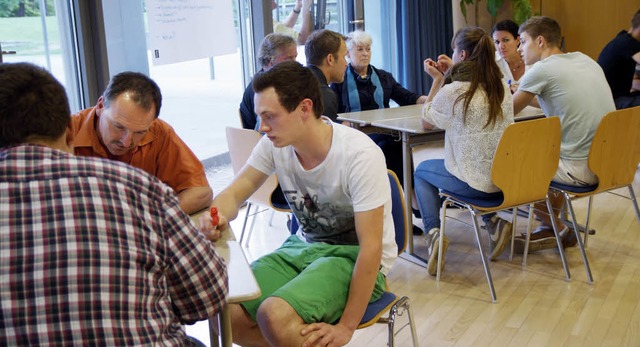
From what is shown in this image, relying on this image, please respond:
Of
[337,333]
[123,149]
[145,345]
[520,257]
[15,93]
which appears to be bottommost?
[520,257]

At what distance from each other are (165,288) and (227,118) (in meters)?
4.04

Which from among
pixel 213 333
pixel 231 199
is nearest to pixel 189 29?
pixel 231 199

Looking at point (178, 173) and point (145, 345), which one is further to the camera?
point (178, 173)

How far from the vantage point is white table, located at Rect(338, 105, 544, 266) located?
3.67m

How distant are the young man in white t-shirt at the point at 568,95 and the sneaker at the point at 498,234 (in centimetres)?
34

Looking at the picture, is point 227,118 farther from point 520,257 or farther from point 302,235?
point 302,235

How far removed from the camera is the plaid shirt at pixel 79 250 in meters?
1.28

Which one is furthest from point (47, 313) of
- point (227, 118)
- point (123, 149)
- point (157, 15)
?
point (227, 118)

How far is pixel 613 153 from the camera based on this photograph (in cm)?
346

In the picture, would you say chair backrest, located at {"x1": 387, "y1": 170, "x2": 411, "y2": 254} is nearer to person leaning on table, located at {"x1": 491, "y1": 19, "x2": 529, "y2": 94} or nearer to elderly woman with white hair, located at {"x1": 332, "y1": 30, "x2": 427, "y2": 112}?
elderly woman with white hair, located at {"x1": 332, "y1": 30, "x2": 427, "y2": 112}

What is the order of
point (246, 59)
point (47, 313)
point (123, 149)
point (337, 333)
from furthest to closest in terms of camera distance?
point (246, 59) → point (123, 149) → point (337, 333) → point (47, 313)

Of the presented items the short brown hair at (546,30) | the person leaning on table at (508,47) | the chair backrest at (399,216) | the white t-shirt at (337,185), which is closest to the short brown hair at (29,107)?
the white t-shirt at (337,185)

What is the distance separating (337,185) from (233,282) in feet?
1.85

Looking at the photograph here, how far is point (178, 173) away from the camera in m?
2.39
